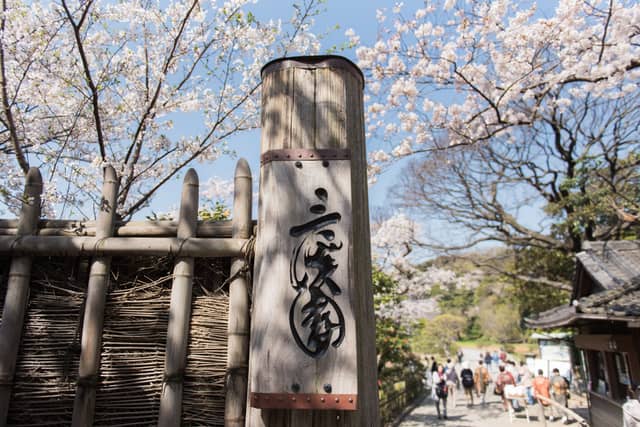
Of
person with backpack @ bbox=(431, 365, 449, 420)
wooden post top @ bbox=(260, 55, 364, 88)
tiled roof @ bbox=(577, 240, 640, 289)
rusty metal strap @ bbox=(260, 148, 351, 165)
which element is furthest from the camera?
person with backpack @ bbox=(431, 365, 449, 420)

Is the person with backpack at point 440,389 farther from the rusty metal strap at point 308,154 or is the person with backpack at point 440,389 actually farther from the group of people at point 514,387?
the rusty metal strap at point 308,154

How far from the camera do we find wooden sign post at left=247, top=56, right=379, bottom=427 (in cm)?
191

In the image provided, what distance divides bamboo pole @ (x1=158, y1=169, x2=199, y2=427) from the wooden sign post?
544 mm

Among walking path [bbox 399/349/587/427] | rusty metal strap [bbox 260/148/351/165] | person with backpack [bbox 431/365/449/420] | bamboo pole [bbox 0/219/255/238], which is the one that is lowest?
walking path [bbox 399/349/587/427]

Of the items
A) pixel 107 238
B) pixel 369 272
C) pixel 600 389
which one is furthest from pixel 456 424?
pixel 107 238

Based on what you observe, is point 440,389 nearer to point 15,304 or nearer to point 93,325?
point 93,325

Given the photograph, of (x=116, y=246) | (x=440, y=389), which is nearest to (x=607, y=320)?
(x=440, y=389)

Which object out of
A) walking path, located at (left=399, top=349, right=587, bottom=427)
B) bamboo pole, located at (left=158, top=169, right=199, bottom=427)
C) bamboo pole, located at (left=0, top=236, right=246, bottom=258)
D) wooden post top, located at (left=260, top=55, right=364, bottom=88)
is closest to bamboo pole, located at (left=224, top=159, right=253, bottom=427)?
bamboo pole, located at (left=0, top=236, right=246, bottom=258)

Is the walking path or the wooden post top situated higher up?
the wooden post top

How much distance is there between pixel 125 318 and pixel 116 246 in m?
0.45

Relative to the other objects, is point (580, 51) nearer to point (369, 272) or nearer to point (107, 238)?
point (369, 272)

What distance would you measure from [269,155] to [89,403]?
1745mm

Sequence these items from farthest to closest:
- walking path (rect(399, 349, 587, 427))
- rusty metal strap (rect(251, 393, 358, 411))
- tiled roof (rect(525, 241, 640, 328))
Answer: walking path (rect(399, 349, 587, 427))
tiled roof (rect(525, 241, 640, 328))
rusty metal strap (rect(251, 393, 358, 411))

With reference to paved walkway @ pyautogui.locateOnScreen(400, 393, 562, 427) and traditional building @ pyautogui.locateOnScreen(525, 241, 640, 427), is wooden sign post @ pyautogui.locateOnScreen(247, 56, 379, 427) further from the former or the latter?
paved walkway @ pyautogui.locateOnScreen(400, 393, 562, 427)
